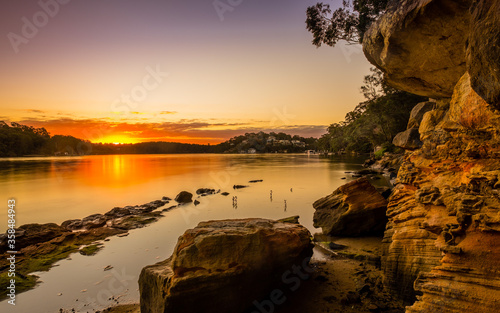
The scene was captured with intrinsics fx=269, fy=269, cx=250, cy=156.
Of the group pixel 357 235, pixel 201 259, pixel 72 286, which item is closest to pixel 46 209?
pixel 72 286

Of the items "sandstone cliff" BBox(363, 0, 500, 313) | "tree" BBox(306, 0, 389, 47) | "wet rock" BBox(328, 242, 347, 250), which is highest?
"tree" BBox(306, 0, 389, 47)

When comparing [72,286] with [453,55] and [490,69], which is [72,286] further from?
[453,55]

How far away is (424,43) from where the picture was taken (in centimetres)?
841

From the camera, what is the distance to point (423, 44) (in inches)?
334

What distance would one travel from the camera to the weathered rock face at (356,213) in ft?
33.8

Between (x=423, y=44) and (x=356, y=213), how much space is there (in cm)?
619

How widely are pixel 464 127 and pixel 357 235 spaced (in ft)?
19.0

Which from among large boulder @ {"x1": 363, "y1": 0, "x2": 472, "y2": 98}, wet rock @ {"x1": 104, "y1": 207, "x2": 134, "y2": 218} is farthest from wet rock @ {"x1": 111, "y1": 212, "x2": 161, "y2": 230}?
large boulder @ {"x1": 363, "y1": 0, "x2": 472, "y2": 98}

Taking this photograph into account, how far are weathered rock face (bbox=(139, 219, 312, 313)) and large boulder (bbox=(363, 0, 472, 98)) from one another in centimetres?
731

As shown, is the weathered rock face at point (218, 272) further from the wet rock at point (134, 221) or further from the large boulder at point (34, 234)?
the wet rock at point (134, 221)

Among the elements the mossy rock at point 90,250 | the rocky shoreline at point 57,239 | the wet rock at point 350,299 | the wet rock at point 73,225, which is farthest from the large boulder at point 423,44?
the wet rock at point 73,225

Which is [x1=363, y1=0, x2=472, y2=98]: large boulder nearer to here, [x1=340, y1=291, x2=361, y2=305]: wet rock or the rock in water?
[x1=340, y1=291, x2=361, y2=305]: wet rock

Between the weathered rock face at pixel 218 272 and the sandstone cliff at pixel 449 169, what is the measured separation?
2839 millimetres

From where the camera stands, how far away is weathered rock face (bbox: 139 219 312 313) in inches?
208
